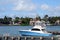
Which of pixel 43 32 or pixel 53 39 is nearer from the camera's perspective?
pixel 53 39

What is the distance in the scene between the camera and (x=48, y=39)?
44594 millimetres

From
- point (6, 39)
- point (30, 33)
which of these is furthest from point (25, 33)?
point (6, 39)

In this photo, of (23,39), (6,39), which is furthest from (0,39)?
(23,39)

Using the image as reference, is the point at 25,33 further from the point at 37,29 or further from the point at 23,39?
the point at 23,39

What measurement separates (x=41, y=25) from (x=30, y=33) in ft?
12.8

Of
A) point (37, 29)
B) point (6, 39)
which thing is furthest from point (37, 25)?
point (6, 39)

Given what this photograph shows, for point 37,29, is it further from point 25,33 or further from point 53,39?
point 53,39

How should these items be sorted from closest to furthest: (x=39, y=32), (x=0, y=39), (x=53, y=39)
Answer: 1. (x=53, y=39)
2. (x=0, y=39)
3. (x=39, y=32)

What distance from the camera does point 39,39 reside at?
43844mm

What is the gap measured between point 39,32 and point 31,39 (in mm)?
25093

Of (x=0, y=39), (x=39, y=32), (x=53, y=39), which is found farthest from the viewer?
(x=39, y=32)

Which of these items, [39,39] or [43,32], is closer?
[39,39]

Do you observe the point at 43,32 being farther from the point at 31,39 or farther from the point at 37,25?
the point at 31,39

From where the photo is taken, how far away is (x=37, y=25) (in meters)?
70.3
